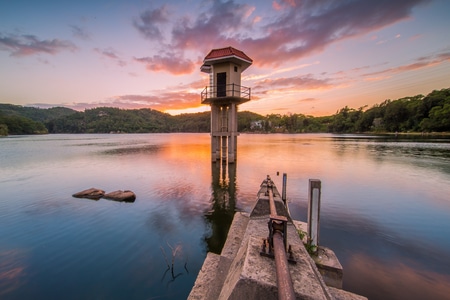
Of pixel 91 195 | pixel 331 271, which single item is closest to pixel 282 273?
pixel 331 271

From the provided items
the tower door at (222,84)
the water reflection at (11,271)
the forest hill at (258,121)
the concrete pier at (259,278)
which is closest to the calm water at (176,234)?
the water reflection at (11,271)

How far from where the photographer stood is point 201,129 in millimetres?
176875

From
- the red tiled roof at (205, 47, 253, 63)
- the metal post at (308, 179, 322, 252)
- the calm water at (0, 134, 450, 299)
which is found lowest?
the calm water at (0, 134, 450, 299)

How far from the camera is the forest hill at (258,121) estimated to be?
265ft

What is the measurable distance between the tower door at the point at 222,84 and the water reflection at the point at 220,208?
25.0ft

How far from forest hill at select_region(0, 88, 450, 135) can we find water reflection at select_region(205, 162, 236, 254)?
9536 cm

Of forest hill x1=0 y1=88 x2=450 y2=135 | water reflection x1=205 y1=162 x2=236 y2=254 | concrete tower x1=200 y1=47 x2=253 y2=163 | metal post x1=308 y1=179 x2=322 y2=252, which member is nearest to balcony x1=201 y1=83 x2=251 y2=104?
concrete tower x1=200 y1=47 x2=253 y2=163

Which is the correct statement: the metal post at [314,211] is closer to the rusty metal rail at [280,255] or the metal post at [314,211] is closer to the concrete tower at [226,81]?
the rusty metal rail at [280,255]

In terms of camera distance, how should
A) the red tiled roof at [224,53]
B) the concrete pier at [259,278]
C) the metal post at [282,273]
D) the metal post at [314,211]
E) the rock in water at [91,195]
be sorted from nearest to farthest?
1. the metal post at [282,273]
2. the concrete pier at [259,278]
3. the metal post at [314,211]
4. the rock in water at [91,195]
5. the red tiled roof at [224,53]

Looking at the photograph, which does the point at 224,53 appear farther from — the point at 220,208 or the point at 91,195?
the point at 91,195

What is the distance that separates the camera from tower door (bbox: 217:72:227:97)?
17812 millimetres

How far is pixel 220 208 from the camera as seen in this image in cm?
1029

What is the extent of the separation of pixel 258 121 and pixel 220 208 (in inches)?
6148

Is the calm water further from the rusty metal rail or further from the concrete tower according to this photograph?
the concrete tower
